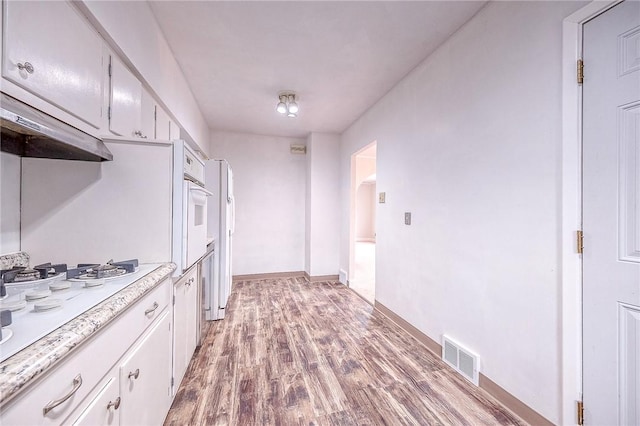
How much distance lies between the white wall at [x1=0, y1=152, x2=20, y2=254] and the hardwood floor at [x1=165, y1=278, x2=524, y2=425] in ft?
4.12

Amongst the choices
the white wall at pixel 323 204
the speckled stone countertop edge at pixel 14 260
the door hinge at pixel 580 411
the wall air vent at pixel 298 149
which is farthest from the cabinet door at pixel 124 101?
the wall air vent at pixel 298 149

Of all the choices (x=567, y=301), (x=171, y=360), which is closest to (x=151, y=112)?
(x=171, y=360)

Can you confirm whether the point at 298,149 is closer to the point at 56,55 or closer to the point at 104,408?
the point at 56,55

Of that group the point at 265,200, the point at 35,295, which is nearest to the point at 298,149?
the point at 265,200

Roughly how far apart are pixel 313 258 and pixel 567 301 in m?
3.57

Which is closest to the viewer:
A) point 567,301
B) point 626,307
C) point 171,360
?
point 626,307

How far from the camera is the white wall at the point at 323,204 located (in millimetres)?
4602

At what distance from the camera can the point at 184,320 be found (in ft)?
5.85

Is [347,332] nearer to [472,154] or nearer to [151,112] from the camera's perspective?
[472,154]

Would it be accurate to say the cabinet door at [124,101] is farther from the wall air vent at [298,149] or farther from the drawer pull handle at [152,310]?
the wall air vent at [298,149]

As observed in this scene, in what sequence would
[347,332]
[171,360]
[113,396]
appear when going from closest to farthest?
[113,396], [171,360], [347,332]

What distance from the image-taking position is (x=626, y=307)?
3.84 ft

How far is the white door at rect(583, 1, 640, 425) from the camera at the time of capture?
1.15 meters

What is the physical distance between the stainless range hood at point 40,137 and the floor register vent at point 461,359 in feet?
8.62
